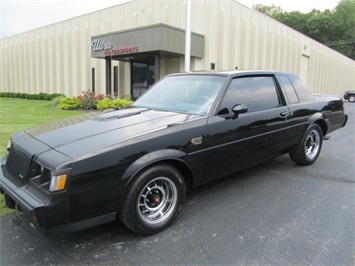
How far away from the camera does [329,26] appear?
187 ft

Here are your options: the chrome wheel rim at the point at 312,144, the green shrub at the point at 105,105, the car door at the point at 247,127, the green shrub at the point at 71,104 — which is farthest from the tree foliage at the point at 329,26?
the car door at the point at 247,127

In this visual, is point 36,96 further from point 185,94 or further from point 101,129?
point 101,129

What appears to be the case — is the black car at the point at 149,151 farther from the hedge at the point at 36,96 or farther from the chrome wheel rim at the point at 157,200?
the hedge at the point at 36,96

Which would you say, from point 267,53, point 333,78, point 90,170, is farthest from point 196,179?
point 333,78

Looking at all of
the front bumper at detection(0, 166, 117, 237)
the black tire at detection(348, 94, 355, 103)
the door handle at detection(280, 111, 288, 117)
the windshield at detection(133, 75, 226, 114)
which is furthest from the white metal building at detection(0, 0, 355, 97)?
the front bumper at detection(0, 166, 117, 237)

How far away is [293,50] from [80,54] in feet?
57.9

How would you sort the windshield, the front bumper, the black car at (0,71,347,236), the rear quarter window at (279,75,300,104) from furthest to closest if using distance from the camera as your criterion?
1. the rear quarter window at (279,75,300,104)
2. the windshield
3. the black car at (0,71,347,236)
4. the front bumper

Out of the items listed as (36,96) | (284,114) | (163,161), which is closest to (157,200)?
(163,161)

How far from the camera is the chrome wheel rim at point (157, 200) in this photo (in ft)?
9.86

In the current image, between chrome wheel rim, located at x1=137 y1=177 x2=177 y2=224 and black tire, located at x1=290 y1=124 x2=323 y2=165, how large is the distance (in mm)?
2924

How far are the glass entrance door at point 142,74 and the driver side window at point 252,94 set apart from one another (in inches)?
542

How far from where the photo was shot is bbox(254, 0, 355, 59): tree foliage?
56.8 meters

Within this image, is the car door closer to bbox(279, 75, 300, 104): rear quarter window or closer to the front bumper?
bbox(279, 75, 300, 104): rear quarter window

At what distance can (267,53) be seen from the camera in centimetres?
2248
